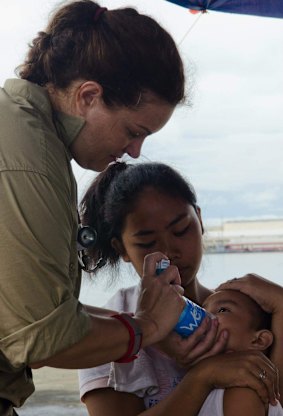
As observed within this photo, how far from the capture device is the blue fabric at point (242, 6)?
3100mm

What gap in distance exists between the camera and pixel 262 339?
182 centimetres

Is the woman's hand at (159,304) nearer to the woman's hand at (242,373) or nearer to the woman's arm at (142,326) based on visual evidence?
the woman's arm at (142,326)

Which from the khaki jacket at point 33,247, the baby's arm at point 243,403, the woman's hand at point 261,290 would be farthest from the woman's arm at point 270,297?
the khaki jacket at point 33,247

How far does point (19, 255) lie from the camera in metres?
1.22

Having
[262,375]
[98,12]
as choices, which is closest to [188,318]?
[262,375]

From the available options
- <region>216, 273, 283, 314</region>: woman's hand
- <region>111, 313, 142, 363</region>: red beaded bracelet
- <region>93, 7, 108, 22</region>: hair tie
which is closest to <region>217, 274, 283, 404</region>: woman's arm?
<region>216, 273, 283, 314</region>: woman's hand

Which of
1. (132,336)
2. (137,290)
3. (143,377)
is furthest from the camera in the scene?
(137,290)

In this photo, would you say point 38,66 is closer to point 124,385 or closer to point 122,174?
point 122,174

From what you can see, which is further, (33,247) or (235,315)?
(235,315)

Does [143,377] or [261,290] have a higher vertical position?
[261,290]

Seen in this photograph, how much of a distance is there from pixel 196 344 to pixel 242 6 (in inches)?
78.2

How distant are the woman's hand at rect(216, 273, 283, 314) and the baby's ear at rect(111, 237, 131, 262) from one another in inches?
11.6

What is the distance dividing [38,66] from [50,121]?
0.21 m

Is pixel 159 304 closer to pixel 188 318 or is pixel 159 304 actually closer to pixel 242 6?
pixel 188 318
